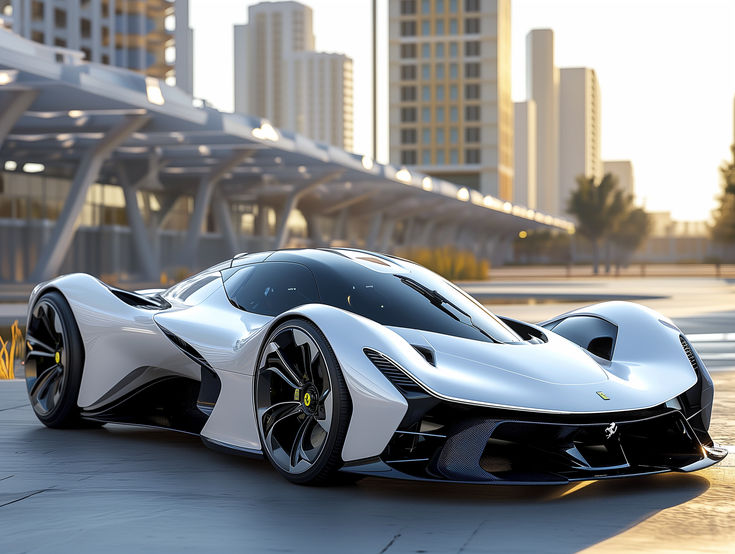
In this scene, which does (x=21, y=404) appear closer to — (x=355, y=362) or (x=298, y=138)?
(x=355, y=362)

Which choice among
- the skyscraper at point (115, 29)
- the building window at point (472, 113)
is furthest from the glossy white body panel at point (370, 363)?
the building window at point (472, 113)

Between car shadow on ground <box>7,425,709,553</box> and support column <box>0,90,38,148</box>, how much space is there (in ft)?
75.7

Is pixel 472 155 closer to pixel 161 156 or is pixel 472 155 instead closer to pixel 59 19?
pixel 59 19

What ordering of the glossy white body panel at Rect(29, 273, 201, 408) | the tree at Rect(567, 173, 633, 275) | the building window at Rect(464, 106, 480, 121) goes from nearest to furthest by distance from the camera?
the glossy white body panel at Rect(29, 273, 201, 408)
the tree at Rect(567, 173, 633, 275)
the building window at Rect(464, 106, 480, 121)

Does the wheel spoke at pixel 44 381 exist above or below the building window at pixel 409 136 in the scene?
below

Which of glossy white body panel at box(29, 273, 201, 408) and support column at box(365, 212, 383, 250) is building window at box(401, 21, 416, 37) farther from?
glossy white body panel at box(29, 273, 201, 408)

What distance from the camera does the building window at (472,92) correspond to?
129 meters

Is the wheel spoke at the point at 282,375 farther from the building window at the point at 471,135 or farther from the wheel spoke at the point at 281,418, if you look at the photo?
the building window at the point at 471,135

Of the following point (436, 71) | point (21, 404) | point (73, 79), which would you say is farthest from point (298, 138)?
point (436, 71)

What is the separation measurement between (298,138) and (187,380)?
1340 inches

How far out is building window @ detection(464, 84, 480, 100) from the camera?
128750mm

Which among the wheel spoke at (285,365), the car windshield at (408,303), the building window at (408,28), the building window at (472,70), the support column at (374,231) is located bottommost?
the wheel spoke at (285,365)

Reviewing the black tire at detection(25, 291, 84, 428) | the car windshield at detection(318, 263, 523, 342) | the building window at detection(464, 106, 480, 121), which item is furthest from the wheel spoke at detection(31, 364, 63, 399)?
the building window at detection(464, 106, 480, 121)

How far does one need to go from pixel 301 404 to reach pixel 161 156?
1440 inches
